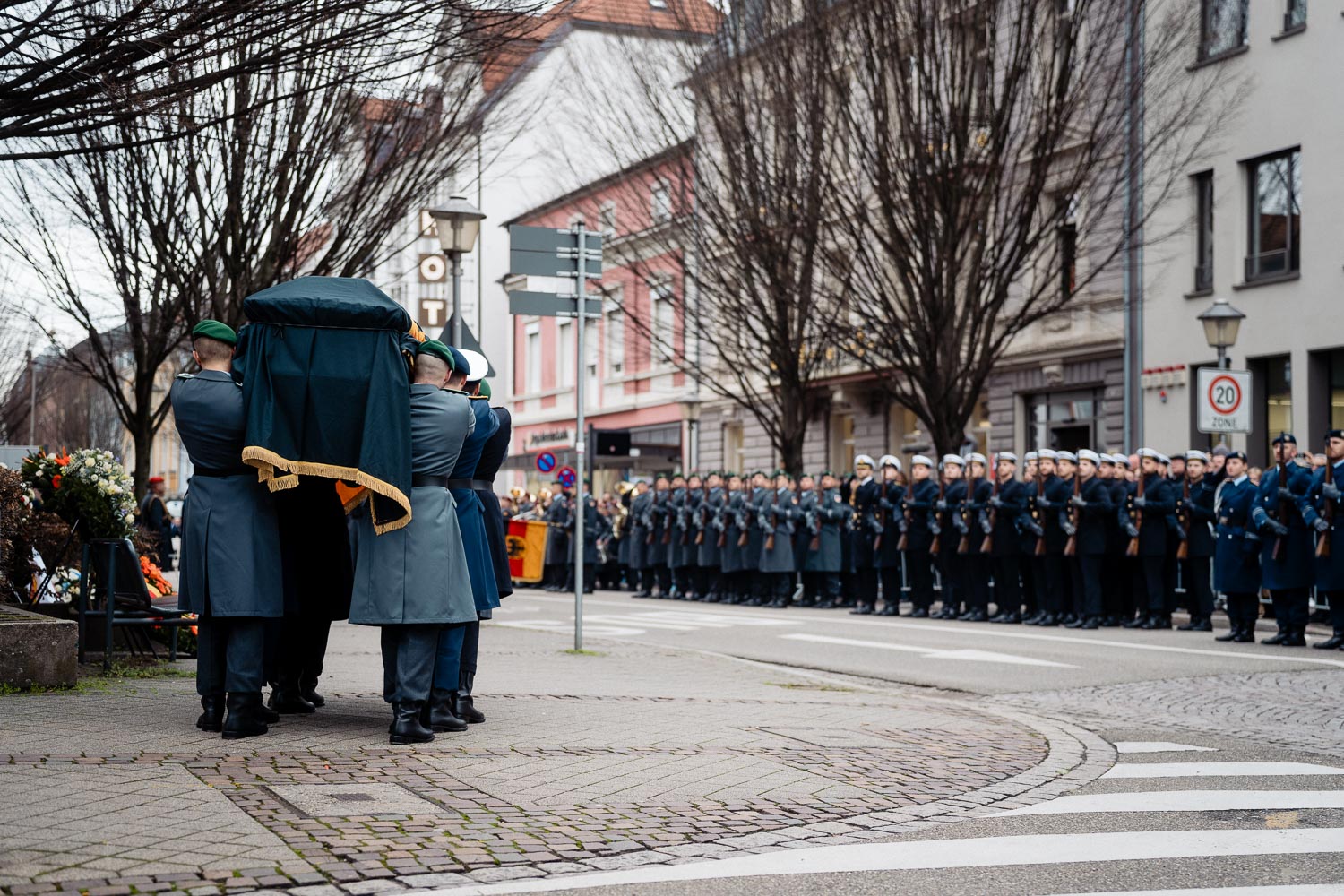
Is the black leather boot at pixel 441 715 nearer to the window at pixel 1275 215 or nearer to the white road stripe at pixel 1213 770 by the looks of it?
the white road stripe at pixel 1213 770

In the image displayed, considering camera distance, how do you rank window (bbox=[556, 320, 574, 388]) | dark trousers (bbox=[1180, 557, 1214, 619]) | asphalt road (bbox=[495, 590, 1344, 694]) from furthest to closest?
1. window (bbox=[556, 320, 574, 388])
2. dark trousers (bbox=[1180, 557, 1214, 619])
3. asphalt road (bbox=[495, 590, 1344, 694])

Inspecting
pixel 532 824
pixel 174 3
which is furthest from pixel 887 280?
pixel 532 824

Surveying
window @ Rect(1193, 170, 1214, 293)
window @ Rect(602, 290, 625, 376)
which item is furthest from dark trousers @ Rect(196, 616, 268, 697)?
window @ Rect(602, 290, 625, 376)

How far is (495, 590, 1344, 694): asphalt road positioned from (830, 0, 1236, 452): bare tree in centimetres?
502

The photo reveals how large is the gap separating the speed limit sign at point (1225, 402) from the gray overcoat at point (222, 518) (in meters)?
13.8

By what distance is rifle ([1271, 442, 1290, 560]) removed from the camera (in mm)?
16125

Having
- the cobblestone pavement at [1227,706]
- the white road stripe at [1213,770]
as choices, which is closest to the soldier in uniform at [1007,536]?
the cobblestone pavement at [1227,706]

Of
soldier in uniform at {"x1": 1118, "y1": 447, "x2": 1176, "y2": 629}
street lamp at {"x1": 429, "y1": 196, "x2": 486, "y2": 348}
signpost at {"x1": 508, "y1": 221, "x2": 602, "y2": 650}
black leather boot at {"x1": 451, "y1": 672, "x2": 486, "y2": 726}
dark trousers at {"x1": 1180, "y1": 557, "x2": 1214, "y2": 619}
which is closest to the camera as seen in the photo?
black leather boot at {"x1": 451, "y1": 672, "x2": 486, "y2": 726}

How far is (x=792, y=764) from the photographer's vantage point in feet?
25.3

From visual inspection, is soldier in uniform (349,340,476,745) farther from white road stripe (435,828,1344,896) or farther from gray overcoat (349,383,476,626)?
white road stripe (435,828,1344,896)

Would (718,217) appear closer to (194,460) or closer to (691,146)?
(691,146)

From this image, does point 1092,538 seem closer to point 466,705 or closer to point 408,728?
point 466,705

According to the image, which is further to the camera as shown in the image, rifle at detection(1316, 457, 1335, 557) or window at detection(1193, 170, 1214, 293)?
window at detection(1193, 170, 1214, 293)

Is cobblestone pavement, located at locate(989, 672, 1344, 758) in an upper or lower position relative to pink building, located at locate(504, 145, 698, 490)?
lower
